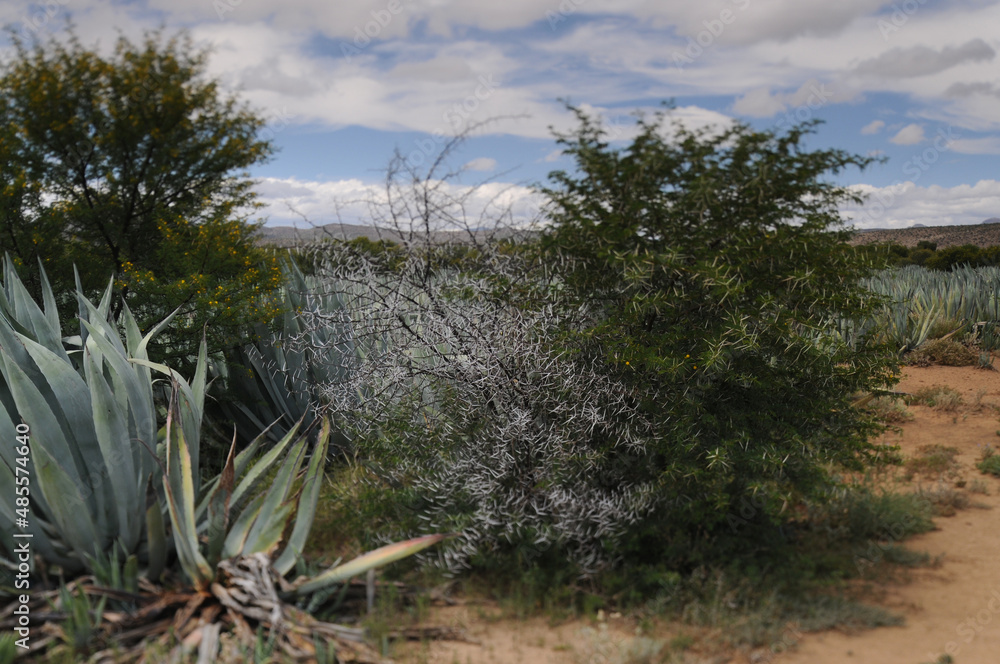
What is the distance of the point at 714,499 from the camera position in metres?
4.19

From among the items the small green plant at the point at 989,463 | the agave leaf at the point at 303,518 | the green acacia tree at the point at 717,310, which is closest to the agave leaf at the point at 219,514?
the agave leaf at the point at 303,518

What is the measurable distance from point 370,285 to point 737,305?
91.3 inches

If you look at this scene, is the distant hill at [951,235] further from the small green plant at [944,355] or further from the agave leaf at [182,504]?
the agave leaf at [182,504]

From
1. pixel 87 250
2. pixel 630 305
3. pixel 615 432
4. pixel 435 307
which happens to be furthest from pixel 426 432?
pixel 87 250

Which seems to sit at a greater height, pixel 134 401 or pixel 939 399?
pixel 134 401

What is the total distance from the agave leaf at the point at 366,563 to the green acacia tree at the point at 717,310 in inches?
53.5

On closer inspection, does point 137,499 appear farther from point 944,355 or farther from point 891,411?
point 944,355

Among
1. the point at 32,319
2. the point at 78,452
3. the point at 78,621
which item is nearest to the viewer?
the point at 78,621

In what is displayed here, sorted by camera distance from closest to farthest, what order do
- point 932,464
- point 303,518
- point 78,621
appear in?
point 78,621, point 303,518, point 932,464

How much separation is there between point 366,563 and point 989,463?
200 inches

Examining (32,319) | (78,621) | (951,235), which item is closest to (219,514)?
(78,621)

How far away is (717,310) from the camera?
14.8 ft

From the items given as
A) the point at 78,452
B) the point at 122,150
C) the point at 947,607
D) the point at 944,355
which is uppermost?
the point at 122,150

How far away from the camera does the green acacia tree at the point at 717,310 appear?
14.2 ft
